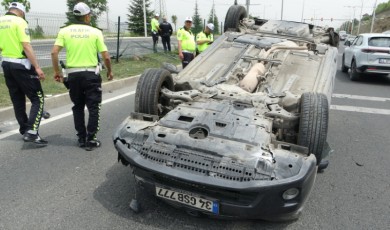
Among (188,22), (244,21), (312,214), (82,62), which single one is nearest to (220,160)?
(312,214)

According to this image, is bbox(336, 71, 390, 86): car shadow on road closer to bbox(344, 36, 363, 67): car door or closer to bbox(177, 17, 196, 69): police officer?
bbox(344, 36, 363, 67): car door

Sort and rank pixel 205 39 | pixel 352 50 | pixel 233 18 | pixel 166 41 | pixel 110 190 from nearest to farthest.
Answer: pixel 110 190, pixel 233 18, pixel 205 39, pixel 352 50, pixel 166 41

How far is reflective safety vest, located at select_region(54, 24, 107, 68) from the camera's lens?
4.27 metres

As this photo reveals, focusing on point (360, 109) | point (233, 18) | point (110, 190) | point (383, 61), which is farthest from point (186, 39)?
point (110, 190)

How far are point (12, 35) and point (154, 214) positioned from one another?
3086mm

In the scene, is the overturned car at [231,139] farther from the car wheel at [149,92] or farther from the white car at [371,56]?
the white car at [371,56]

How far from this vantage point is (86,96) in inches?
175

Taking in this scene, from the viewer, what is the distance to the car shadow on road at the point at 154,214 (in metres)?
2.98

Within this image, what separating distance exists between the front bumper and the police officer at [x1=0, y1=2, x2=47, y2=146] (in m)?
2.47

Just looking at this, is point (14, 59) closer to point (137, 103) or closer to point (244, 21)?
point (137, 103)

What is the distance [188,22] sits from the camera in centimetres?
917

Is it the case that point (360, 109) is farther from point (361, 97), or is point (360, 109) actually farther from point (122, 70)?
point (122, 70)

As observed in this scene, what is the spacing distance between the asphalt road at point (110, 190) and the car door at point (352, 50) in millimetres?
6842

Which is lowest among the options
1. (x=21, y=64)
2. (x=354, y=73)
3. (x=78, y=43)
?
(x=354, y=73)
